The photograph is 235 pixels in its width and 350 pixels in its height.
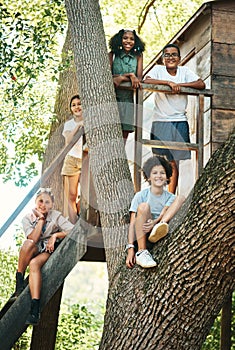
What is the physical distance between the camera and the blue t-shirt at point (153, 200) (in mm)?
5391

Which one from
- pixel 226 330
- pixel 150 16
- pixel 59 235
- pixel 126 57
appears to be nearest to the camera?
pixel 59 235

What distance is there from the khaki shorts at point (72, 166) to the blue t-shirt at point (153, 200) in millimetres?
1482

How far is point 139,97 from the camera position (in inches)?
250

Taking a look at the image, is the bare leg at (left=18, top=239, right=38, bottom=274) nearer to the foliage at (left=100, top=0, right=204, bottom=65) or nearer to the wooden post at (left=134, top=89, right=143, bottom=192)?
the wooden post at (left=134, top=89, right=143, bottom=192)

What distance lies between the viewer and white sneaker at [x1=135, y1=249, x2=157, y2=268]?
488 cm

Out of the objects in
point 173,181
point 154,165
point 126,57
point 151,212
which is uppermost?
point 126,57

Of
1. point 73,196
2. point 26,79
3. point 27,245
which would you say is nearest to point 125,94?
point 73,196

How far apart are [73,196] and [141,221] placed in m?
1.85

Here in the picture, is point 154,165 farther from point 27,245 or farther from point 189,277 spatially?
point 27,245

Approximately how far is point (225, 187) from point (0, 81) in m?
5.14

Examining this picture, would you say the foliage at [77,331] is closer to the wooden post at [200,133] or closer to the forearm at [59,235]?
the forearm at [59,235]

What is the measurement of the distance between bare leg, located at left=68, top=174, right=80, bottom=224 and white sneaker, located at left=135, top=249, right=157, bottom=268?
1.93m

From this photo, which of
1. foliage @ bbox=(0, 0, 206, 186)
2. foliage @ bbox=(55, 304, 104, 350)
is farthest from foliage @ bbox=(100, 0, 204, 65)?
foliage @ bbox=(55, 304, 104, 350)

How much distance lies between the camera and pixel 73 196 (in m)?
6.87
